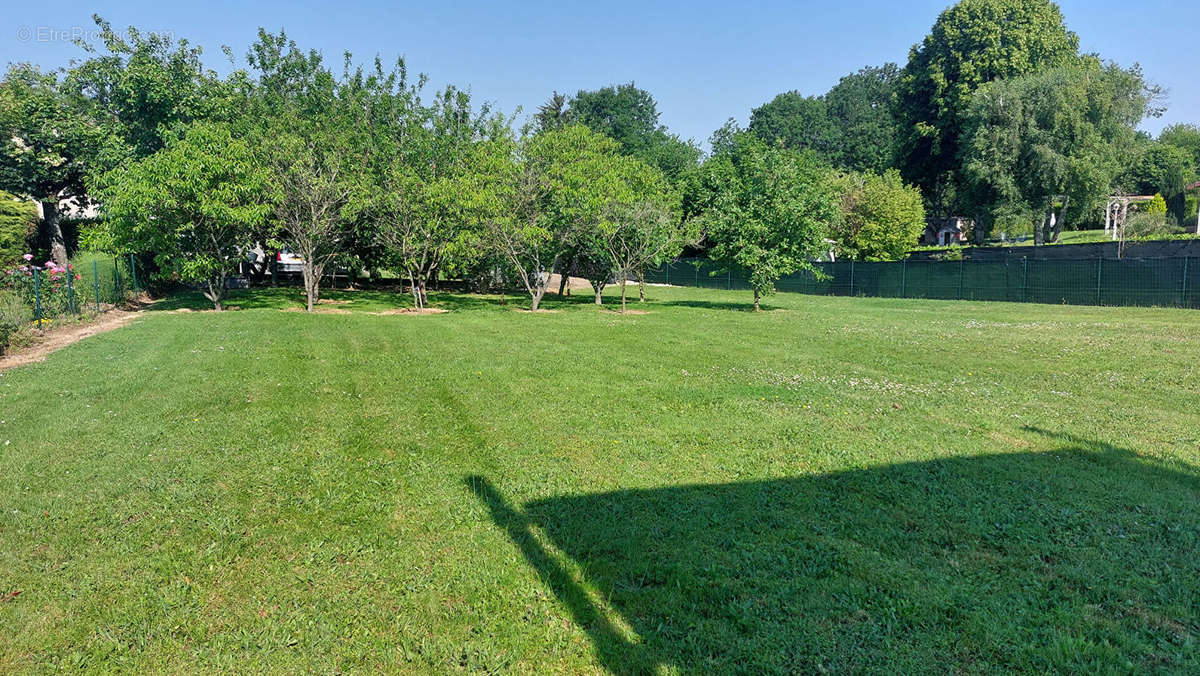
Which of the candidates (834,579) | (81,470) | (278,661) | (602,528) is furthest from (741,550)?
(81,470)

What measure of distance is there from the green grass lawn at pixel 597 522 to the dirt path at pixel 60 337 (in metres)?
2.02

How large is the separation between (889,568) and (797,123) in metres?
84.2

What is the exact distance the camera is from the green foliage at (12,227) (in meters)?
15.8

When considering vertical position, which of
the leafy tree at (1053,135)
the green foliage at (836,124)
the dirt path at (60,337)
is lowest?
the dirt path at (60,337)

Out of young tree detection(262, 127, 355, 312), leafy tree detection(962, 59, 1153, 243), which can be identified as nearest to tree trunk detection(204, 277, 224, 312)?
young tree detection(262, 127, 355, 312)

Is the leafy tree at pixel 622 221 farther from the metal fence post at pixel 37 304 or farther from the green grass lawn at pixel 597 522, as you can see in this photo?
the metal fence post at pixel 37 304

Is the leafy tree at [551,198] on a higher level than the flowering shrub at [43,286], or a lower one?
higher

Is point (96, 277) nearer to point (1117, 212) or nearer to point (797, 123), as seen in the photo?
point (1117, 212)

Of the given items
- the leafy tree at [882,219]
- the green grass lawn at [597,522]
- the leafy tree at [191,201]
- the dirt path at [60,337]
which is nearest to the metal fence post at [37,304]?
the dirt path at [60,337]

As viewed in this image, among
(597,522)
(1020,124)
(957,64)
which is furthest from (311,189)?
(957,64)

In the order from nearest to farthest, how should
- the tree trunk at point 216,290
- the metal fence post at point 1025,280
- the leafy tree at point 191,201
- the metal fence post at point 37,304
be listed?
the metal fence post at point 37,304, the leafy tree at point 191,201, the tree trunk at point 216,290, the metal fence post at point 1025,280

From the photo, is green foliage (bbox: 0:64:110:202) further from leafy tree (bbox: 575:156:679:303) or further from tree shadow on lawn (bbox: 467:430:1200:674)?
tree shadow on lawn (bbox: 467:430:1200:674)

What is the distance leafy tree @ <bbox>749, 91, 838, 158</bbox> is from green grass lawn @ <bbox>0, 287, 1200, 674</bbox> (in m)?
76.8

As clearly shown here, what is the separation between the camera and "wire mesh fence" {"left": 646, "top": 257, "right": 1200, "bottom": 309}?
68.3 feet
